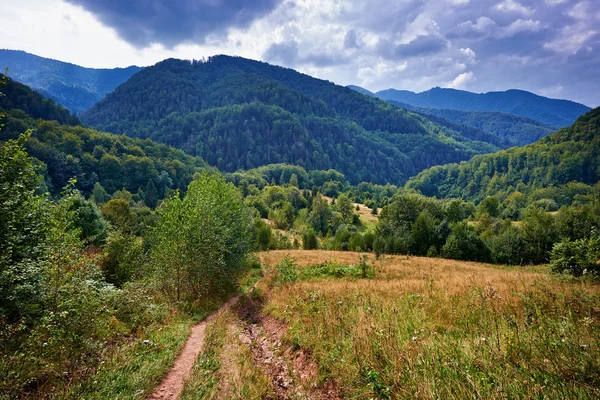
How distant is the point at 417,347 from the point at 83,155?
16116 centimetres

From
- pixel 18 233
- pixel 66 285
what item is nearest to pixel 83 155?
pixel 18 233

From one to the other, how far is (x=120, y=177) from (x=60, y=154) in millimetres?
25073

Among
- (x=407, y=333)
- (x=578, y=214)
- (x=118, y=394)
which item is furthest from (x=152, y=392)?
(x=578, y=214)

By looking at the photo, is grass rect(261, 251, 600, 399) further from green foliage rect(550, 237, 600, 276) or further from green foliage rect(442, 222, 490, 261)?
green foliage rect(442, 222, 490, 261)

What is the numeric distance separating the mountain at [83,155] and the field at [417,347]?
122738 mm

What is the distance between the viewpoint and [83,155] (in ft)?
416

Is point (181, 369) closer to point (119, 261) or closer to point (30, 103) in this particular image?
point (119, 261)

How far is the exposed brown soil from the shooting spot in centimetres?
683

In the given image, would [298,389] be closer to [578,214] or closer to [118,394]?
[118,394]

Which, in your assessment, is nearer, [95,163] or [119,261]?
Result: [119,261]

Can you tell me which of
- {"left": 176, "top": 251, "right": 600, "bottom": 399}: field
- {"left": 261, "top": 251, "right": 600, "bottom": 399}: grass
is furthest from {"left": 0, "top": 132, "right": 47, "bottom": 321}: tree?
{"left": 261, "top": 251, "right": 600, "bottom": 399}: grass

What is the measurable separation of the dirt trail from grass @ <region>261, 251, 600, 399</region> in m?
3.67

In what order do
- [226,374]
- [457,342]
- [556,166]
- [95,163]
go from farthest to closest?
1. [556,166]
2. [95,163]
3. [226,374]
4. [457,342]

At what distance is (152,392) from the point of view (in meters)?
7.60
